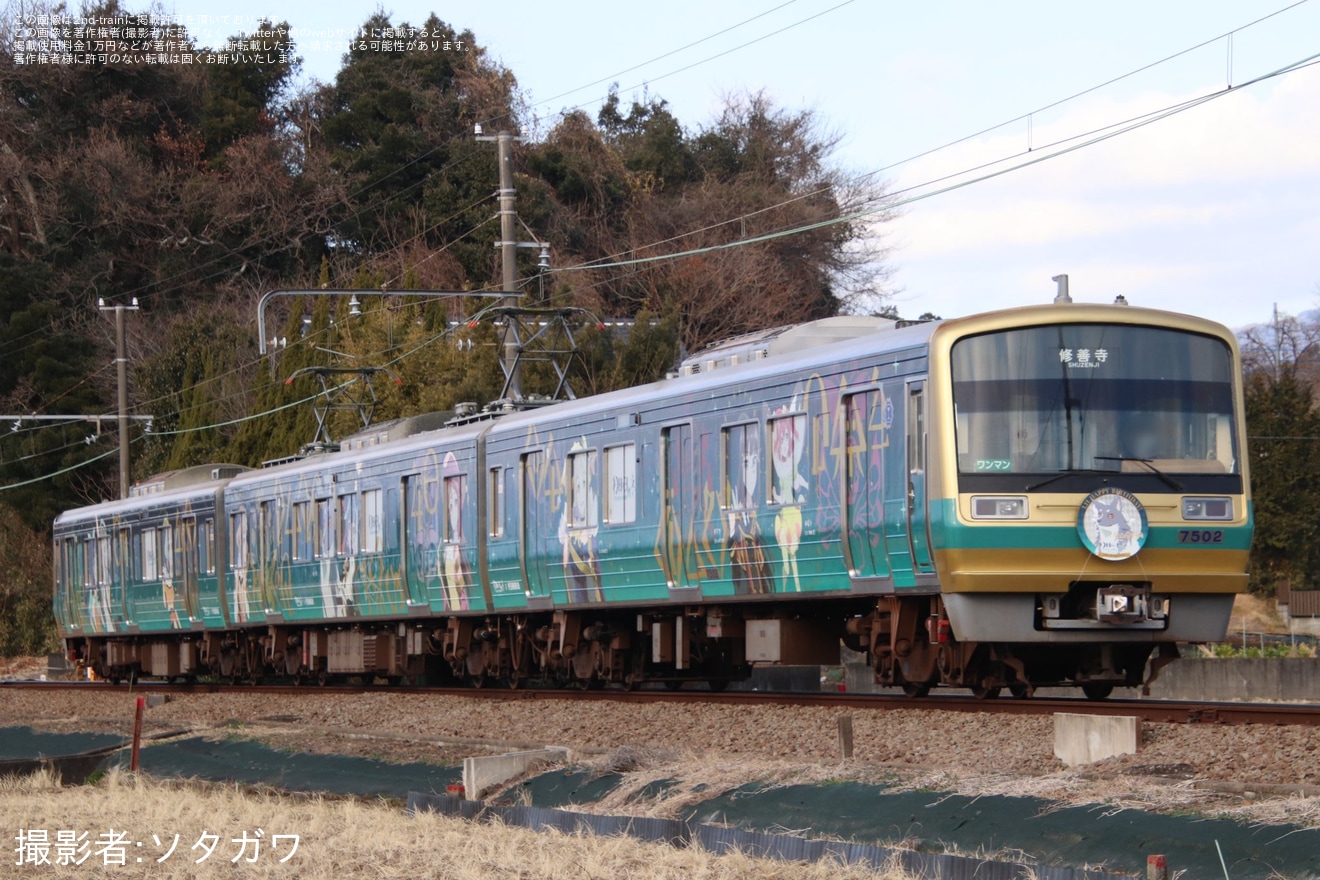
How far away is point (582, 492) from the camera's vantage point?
62.5 ft

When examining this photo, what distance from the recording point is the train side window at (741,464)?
53.1ft

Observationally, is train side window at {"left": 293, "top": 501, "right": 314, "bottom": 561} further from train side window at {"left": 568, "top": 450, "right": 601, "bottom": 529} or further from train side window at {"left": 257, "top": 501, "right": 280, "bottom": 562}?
train side window at {"left": 568, "top": 450, "right": 601, "bottom": 529}

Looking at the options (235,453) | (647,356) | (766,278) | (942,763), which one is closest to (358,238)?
(766,278)

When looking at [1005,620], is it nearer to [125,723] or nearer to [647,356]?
[125,723]

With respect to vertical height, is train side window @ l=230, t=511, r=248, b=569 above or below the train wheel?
above

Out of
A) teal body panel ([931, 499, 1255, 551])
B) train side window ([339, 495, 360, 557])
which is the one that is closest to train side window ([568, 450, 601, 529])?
train side window ([339, 495, 360, 557])

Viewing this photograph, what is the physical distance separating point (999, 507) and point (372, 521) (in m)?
11.6

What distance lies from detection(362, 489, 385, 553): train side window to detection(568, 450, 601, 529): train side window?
15.3ft

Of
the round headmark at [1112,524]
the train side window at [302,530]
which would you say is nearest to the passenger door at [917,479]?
the round headmark at [1112,524]

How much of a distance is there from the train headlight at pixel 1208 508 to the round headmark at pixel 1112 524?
41 centimetres

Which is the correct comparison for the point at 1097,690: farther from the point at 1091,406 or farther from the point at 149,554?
the point at 149,554

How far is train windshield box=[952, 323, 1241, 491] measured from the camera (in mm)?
13688

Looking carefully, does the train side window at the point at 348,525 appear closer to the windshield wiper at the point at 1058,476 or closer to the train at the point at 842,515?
the train at the point at 842,515

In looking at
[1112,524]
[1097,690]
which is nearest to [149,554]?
[1097,690]
